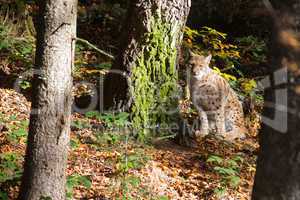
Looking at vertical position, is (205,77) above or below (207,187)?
above

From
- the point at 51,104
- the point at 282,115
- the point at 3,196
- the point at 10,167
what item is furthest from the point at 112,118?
the point at 282,115

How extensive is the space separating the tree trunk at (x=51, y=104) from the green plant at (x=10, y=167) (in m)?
0.40

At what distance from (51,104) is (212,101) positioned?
167 inches

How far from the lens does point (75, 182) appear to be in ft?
21.3

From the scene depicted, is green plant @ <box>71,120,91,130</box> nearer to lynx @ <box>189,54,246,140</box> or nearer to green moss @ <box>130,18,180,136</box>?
green moss @ <box>130,18,180,136</box>

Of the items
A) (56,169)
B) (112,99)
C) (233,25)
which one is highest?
(233,25)

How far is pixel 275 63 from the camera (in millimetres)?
3375

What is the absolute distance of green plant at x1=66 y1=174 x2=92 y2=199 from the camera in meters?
6.30

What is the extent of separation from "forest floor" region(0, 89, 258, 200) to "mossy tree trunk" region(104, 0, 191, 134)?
53 cm

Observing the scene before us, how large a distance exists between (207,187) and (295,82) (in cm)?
412

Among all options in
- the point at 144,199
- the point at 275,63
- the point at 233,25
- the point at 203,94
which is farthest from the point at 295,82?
the point at 233,25

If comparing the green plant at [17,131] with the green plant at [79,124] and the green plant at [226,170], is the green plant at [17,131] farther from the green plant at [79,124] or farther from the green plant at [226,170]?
the green plant at [226,170]

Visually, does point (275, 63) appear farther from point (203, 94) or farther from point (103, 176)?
point (203, 94)

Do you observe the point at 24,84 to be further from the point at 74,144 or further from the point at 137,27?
the point at 137,27
